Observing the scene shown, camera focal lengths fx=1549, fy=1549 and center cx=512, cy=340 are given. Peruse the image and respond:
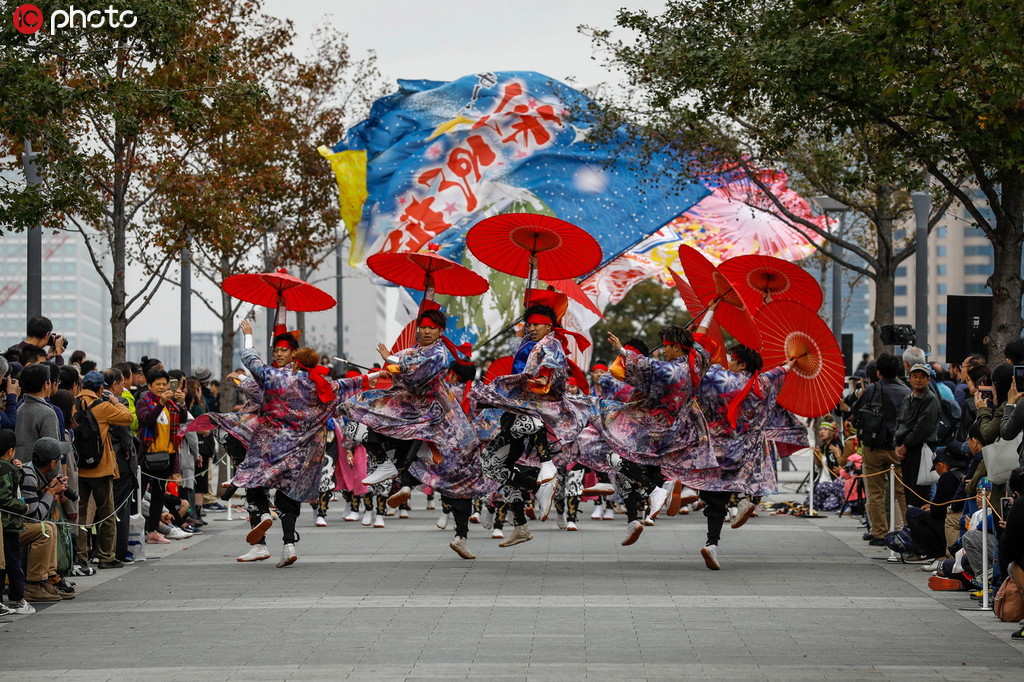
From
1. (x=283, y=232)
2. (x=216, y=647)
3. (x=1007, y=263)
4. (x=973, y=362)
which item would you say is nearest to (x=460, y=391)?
(x=973, y=362)

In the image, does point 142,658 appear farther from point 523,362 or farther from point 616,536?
point 616,536

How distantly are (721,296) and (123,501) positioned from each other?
5188 mm

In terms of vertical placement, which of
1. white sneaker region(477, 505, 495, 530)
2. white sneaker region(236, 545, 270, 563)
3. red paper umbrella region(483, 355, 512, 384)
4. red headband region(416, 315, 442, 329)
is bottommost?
white sneaker region(236, 545, 270, 563)

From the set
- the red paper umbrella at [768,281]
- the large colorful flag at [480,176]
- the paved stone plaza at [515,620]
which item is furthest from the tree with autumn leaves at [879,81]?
the large colorful flag at [480,176]

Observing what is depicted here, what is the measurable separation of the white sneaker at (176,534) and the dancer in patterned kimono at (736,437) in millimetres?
5754

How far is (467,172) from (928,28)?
16.0m

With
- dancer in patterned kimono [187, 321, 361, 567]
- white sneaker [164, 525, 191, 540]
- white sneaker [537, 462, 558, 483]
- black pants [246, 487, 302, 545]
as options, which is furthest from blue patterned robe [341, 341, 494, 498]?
white sneaker [164, 525, 191, 540]

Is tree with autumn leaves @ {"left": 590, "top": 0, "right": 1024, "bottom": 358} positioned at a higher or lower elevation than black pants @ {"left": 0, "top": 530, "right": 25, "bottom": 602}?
higher

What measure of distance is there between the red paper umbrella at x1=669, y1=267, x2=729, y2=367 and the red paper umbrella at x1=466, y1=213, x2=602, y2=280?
2.62 ft

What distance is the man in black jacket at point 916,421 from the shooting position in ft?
42.0

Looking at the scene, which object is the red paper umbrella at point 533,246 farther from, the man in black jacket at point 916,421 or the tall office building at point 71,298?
the tall office building at point 71,298

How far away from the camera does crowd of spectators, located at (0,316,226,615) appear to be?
991 centimetres

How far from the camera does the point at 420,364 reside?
12.5 m

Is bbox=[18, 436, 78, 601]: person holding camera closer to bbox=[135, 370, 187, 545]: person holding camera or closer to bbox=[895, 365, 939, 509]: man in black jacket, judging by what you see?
bbox=[135, 370, 187, 545]: person holding camera
